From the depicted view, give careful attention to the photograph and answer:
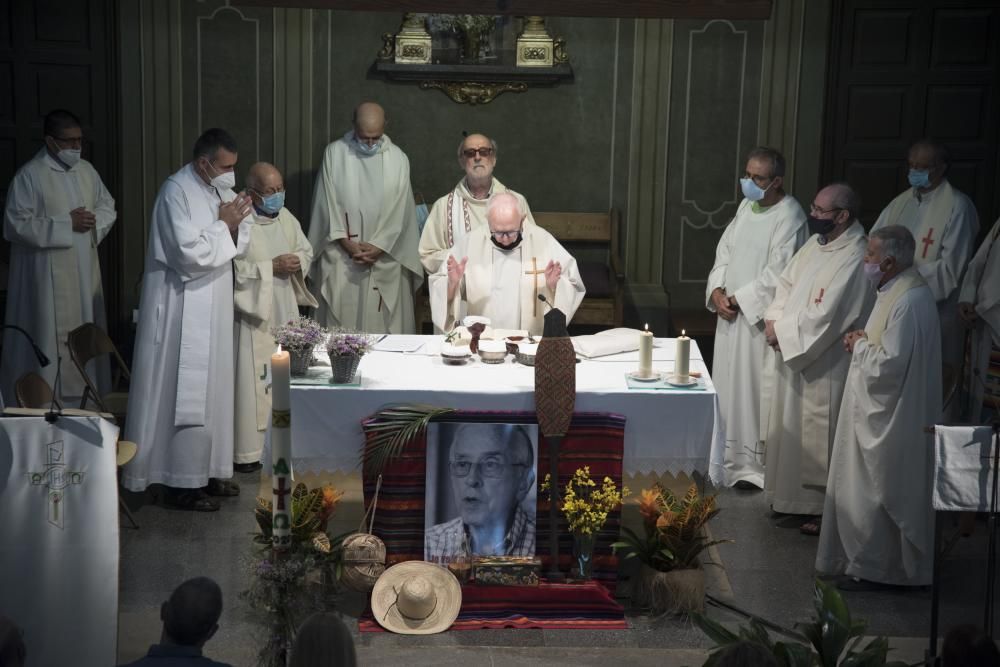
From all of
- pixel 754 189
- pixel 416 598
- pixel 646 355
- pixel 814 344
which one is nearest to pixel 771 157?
pixel 754 189

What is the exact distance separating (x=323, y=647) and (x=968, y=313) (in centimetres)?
562

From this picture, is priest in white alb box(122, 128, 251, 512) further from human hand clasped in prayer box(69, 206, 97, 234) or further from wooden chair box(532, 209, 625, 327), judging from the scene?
wooden chair box(532, 209, 625, 327)

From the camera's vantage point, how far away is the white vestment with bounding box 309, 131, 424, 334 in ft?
31.2

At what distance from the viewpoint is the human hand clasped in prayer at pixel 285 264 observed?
27.9 ft

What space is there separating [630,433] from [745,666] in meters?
2.76

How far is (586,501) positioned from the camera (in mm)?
6406

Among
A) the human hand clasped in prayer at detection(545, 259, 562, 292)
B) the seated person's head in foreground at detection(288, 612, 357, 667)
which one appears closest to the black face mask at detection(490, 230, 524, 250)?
the human hand clasped in prayer at detection(545, 259, 562, 292)

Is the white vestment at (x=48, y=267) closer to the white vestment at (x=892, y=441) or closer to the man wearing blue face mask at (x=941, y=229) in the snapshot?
the white vestment at (x=892, y=441)

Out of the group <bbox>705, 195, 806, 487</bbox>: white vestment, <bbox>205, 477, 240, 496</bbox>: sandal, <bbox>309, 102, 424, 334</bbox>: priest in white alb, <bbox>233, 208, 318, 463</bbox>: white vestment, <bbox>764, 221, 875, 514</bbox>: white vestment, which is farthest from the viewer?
<bbox>309, 102, 424, 334</bbox>: priest in white alb

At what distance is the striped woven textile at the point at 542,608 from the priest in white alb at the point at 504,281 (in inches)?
72.7

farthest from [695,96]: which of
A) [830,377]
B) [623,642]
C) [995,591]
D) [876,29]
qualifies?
[623,642]

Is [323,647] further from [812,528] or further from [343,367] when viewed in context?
[812,528]

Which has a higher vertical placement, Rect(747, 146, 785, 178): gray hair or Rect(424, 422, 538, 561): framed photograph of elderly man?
Rect(747, 146, 785, 178): gray hair

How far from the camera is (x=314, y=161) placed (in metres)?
10.7
